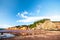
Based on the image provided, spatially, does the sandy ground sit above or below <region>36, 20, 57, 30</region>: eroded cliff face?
below

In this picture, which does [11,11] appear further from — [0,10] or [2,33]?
[2,33]

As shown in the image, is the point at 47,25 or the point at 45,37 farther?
the point at 47,25

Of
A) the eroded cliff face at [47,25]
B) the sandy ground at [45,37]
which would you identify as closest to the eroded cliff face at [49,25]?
the eroded cliff face at [47,25]

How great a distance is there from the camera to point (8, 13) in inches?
131

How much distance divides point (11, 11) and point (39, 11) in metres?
0.60

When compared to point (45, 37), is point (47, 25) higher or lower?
higher

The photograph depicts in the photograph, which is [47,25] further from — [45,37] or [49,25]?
[45,37]

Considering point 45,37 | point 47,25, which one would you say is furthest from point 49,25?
point 45,37

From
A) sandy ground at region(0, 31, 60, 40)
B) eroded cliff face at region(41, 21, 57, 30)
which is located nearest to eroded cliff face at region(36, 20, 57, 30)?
eroded cliff face at region(41, 21, 57, 30)

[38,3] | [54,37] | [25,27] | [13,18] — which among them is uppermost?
[38,3]

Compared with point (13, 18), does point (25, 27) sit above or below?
below

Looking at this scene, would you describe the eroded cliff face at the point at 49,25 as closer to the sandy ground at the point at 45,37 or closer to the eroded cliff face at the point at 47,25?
the eroded cliff face at the point at 47,25

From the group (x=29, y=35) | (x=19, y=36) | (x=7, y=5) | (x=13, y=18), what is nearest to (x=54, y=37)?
(x=29, y=35)

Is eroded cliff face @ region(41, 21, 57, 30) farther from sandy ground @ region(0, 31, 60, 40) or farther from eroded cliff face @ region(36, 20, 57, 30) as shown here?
sandy ground @ region(0, 31, 60, 40)
